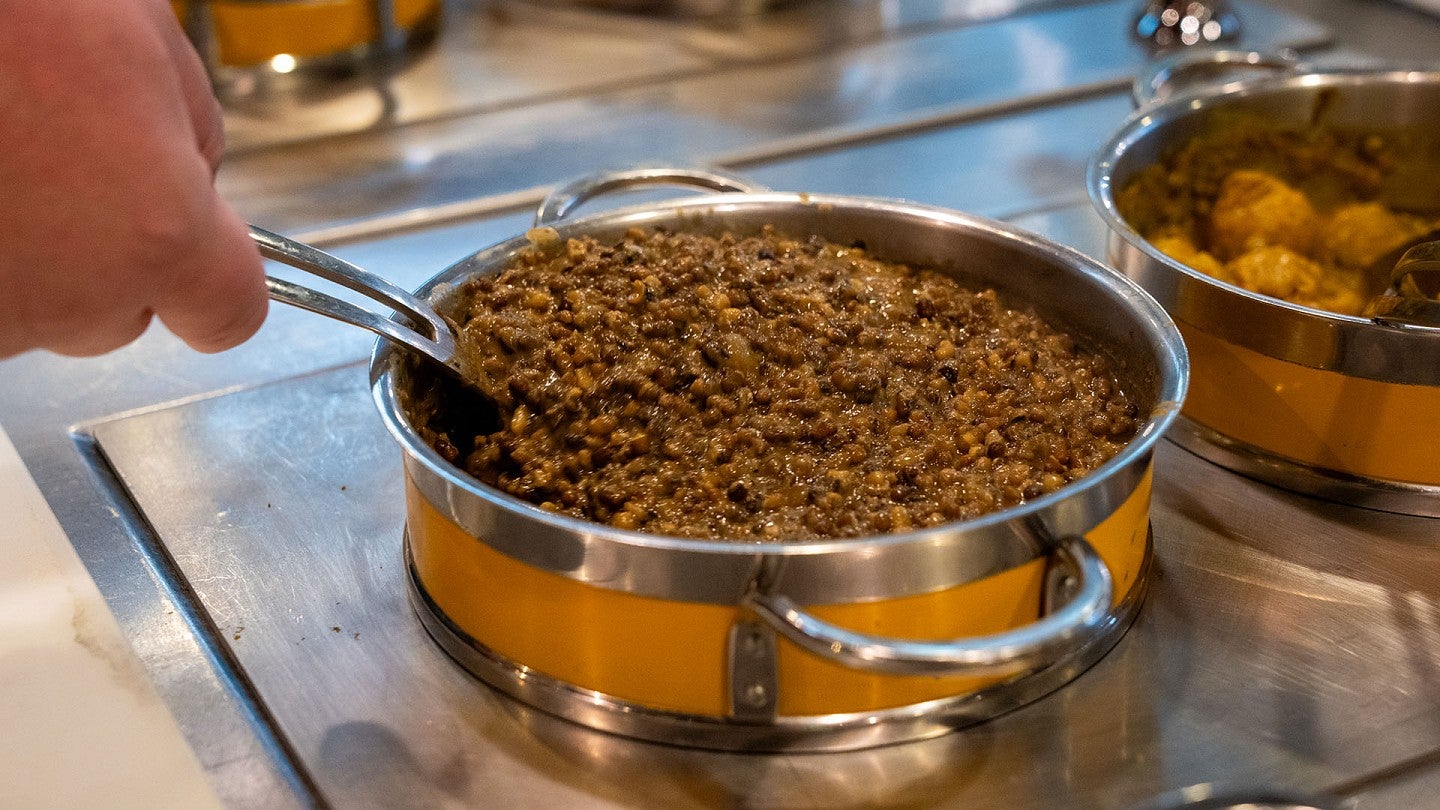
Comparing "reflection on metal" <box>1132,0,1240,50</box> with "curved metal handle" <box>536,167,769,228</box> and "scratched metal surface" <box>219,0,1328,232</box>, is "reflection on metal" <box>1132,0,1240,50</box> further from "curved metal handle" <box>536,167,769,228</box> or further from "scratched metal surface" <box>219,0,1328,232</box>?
"curved metal handle" <box>536,167,769,228</box>

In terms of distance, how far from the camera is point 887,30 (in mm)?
2285

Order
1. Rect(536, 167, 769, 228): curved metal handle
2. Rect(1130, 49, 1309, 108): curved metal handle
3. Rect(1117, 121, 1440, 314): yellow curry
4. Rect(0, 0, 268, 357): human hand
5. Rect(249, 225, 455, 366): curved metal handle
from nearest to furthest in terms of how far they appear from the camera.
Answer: Rect(0, 0, 268, 357): human hand
Rect(249, 225, 455, 366): curved metal handle
Rect(536, 167, 769, 228): curved metal handle
Rect(1117, 121, 1440, 314): yellow curry
Rect(1130, 49, 1309, 108): curved metal handle

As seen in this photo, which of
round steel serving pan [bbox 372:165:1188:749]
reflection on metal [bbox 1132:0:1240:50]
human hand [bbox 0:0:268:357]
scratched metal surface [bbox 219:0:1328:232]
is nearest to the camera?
human hand [bbox 0:0:268:357]

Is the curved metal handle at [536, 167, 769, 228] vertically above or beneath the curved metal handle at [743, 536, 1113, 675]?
above

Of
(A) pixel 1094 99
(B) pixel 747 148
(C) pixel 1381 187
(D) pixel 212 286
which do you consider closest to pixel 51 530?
(D) pixel 212 286

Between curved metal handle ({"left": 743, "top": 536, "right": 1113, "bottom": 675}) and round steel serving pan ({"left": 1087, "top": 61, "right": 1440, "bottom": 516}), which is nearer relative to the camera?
curved metal handle ({"left": 743, "top": 536, "right": 1113, "bottom": 675})

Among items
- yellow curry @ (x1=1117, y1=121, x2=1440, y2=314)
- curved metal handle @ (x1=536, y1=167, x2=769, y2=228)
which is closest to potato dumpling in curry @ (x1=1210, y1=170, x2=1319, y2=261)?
yellow curry @ (x1=1117, y1=121, x2=1440, y2=314)

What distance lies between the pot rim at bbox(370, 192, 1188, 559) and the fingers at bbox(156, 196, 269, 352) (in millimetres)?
129

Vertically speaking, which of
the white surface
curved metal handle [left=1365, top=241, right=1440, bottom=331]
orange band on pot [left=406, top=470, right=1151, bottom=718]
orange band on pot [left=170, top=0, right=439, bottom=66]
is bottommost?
the white surface

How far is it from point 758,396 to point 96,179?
1.67ft

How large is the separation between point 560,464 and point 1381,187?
1.04m

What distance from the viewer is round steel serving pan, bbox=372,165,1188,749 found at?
76 centimetres

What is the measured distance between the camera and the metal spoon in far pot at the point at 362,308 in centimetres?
87

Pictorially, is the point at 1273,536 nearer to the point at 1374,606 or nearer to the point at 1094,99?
the point at 1374,606
